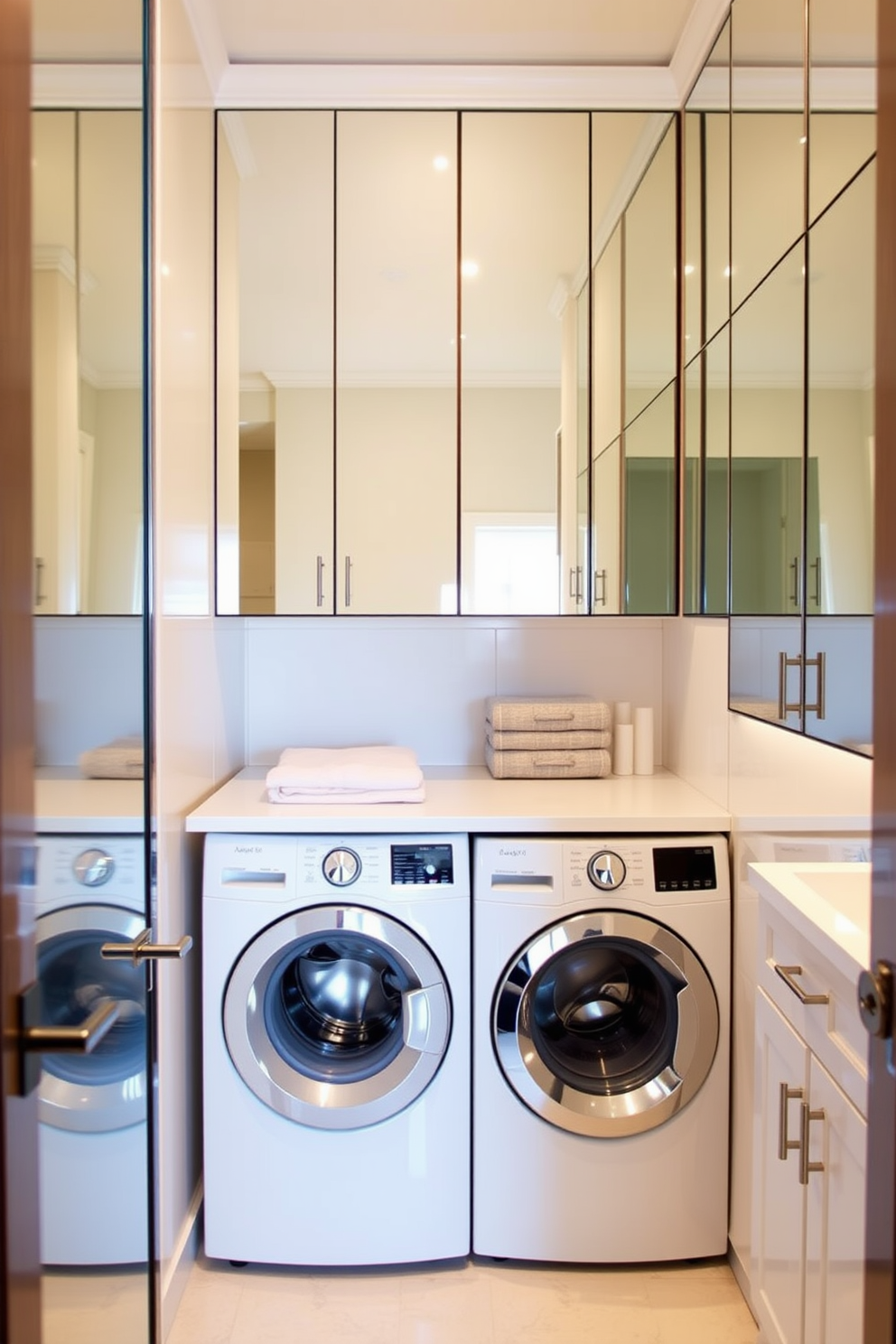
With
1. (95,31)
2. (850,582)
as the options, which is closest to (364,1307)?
(850,582)

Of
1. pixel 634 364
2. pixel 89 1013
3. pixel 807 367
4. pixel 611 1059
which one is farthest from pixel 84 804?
pixel 634 364

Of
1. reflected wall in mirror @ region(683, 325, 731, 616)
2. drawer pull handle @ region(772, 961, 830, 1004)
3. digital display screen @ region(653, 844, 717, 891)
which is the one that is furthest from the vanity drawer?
reflected wall in mirror @ region(683, 325, 731, 616)

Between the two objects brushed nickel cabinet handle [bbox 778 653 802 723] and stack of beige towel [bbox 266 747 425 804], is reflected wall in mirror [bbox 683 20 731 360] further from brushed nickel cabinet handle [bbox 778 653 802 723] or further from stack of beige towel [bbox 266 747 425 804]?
stack of beige towel [bbox 266 747 425 804]

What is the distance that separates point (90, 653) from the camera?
Result: 104cm

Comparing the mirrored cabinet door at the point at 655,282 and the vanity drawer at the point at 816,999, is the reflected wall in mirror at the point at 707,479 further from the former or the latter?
the vanity drawer at the point at 816,999

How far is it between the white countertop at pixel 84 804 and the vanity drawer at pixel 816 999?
94cm

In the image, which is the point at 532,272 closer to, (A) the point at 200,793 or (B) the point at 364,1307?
(A) the point at 200,793

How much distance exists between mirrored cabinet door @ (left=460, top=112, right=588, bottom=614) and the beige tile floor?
160 cm

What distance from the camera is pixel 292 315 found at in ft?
7.34

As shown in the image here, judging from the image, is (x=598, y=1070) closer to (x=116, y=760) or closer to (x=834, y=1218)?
(x=834, y=1218)

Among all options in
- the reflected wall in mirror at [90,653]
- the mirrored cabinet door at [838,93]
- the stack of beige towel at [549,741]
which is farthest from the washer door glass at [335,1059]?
the mirrored cabinet door at [838,93]

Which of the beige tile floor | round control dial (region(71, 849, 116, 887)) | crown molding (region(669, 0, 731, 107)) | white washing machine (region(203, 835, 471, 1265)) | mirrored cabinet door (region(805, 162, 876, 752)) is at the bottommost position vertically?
the beige tile floor

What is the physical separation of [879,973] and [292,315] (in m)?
2.09

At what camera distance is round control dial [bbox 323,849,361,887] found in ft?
6.17
